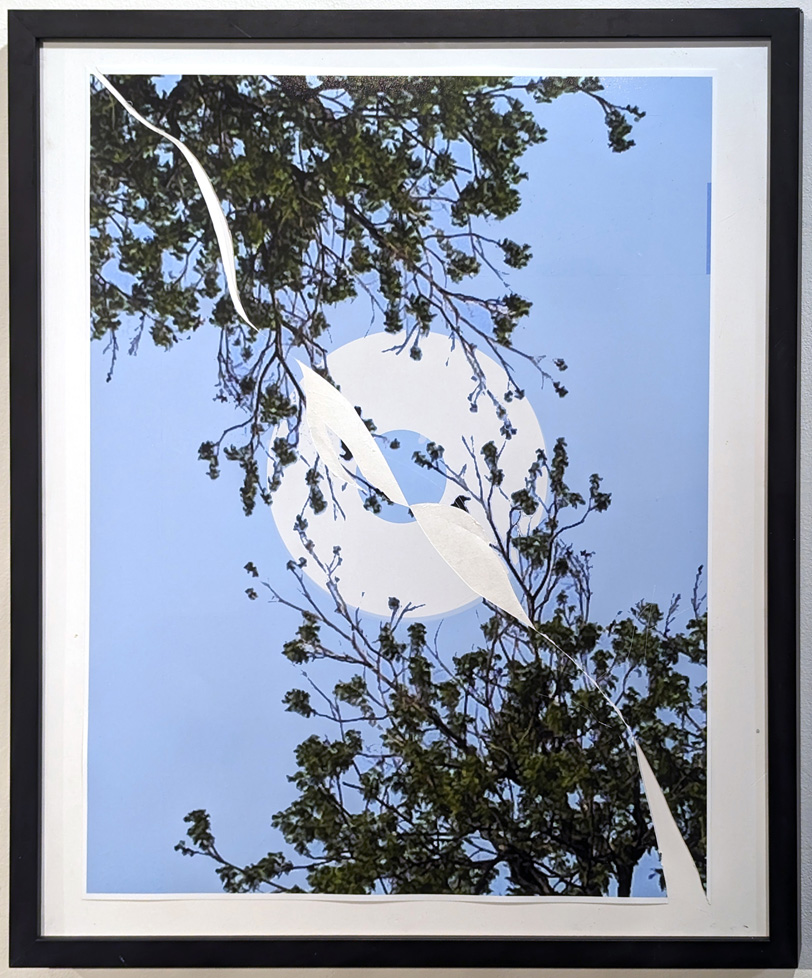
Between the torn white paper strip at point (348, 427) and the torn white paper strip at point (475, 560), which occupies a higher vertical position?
the torn white paper strip at point (348, 427)

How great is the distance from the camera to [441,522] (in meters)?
0.75

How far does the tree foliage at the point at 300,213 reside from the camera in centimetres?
75

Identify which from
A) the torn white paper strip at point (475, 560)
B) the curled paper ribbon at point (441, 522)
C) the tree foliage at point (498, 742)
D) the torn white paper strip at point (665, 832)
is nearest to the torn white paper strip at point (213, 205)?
the curled paper ribbon at point (441, 522)

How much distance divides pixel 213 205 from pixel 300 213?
88 millimetres

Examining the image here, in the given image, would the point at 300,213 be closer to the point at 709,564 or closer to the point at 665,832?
the point at 709,564

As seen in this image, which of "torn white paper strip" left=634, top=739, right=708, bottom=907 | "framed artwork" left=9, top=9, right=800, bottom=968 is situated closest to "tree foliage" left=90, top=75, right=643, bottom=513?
"framed artwork" left=9, top=9, right=800, bottom=968

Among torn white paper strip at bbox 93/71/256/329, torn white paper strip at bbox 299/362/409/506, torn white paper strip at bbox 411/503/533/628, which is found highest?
torn white paper strip at bbox 93/71/256/329

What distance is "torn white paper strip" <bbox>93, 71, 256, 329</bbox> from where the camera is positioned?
0.75 meters

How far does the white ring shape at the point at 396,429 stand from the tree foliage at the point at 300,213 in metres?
0.02

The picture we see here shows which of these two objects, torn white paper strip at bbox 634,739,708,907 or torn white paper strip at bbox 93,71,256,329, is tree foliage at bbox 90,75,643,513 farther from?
torn white paper strip at bbox 634,739,708,907

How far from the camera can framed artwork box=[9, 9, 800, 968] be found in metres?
0.75

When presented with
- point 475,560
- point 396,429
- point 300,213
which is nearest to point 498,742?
point 475,560

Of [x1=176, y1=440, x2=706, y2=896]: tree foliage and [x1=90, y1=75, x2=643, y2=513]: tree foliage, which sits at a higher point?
[x1=90, y1=75, x2=643, y2=513]: tree foliage

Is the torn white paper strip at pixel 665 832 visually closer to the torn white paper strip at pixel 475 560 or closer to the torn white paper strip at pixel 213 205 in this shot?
the torn white paper strip at pixel 475 560
